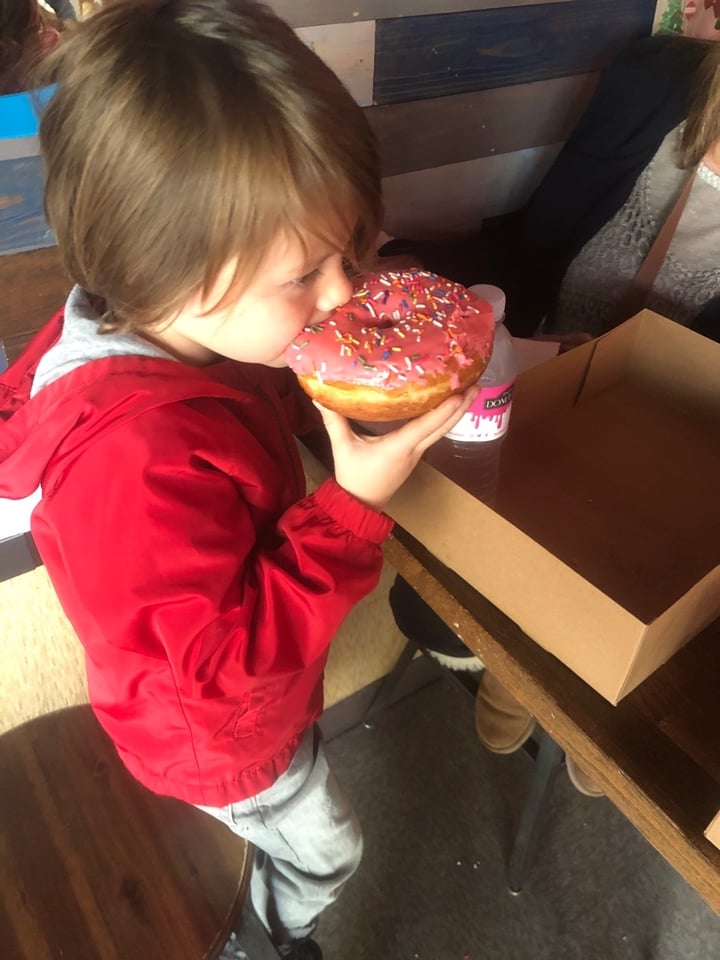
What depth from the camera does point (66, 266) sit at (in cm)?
71

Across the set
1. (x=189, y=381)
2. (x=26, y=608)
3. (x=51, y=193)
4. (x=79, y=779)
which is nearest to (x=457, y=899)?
(x=79, y=779)

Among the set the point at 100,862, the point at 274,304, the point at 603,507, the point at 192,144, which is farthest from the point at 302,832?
the point at 192,144

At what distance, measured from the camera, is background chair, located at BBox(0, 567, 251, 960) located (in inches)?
37.9

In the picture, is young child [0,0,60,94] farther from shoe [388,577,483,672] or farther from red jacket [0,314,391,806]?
shoe [388,577,483,672]

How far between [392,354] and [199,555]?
9.4 inches

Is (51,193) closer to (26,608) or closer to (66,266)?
(66,266)

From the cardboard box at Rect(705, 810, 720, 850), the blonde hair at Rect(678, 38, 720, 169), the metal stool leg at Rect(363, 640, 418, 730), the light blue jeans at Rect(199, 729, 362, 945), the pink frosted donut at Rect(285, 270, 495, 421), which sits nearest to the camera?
the cardboard box at Rect(705, 810, 720, 850)

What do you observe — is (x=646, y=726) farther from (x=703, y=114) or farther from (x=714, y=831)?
(x=703, y=114)

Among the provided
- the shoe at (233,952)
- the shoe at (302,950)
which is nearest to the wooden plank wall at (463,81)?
the shoe at (302,950)

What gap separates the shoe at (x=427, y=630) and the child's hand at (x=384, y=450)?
2.15ft

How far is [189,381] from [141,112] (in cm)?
21

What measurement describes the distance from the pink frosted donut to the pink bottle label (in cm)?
5

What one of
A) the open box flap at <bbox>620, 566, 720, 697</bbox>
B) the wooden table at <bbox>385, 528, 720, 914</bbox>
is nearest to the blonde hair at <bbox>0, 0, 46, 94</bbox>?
the wooden table at <bbox>385, 528, 720, 914</bbox>

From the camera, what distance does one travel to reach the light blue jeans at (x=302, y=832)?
91cm
